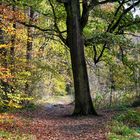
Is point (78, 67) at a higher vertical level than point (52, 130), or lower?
higher

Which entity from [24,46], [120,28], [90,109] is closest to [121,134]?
[90,109]

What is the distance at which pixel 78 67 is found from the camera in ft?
63.8

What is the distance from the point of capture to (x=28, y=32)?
26.5 meters

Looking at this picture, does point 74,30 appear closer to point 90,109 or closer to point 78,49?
point 78,49

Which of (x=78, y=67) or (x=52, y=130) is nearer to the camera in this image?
(x=52, y=130)

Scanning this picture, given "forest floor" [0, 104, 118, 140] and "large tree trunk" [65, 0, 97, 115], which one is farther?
"large tree trunk" [65, 0, 97, 115]

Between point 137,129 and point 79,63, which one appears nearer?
point 137,129

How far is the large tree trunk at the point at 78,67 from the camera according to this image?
1939 cm

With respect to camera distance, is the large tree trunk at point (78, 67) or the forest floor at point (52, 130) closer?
the forest floor at point (52, 130)

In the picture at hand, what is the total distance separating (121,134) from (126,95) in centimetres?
1505

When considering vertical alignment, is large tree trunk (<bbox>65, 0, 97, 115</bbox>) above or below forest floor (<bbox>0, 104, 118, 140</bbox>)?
above

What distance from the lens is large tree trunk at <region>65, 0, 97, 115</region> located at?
1939 cm

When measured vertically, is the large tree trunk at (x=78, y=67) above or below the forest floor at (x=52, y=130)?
above

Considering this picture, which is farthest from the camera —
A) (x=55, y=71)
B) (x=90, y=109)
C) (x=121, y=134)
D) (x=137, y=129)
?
(x=55, y=71)
